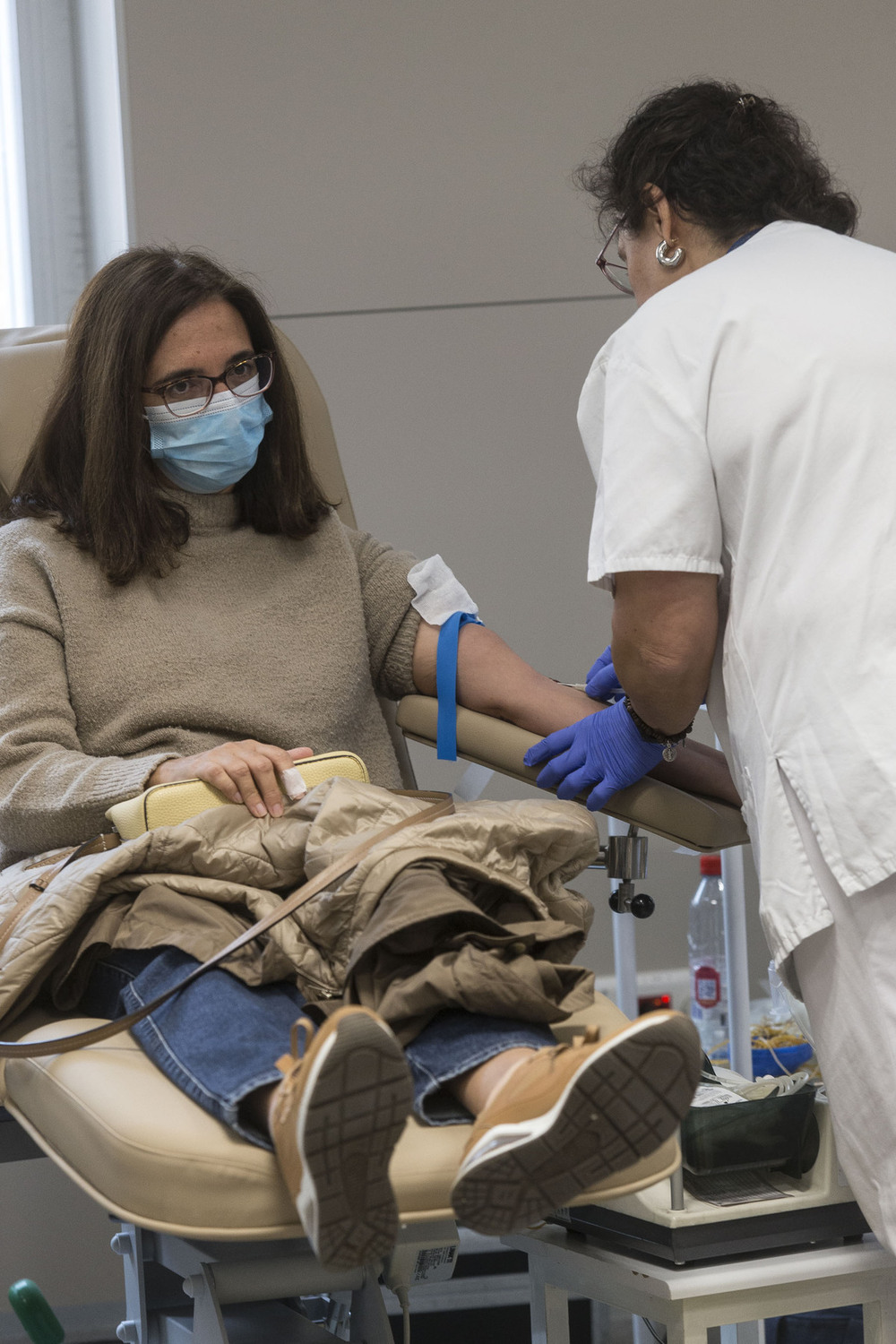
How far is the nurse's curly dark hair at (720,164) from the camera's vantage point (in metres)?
1.42

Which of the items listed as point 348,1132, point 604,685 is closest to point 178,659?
point 604,685

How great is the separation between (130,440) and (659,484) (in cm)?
74

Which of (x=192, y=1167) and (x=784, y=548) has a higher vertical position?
(x=784, y=548)

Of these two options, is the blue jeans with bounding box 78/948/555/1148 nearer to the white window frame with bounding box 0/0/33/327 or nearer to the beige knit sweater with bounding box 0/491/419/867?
the beige knit sweater with bounding box 0/491/419/867

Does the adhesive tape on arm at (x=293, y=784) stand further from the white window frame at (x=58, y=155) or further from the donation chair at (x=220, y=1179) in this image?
the white window frame at (x=58, y=155)

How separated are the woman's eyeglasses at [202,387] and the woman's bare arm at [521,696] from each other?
395 millimetres

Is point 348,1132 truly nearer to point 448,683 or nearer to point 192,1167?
point 192,1167

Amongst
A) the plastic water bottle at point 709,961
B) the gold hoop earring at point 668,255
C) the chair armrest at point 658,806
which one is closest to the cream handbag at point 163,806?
the chair armrest at point 658,806

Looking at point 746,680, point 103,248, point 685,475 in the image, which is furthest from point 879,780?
point 103,248

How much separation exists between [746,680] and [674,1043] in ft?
1.71

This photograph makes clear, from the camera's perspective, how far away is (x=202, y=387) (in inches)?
67.9

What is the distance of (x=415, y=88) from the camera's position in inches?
110

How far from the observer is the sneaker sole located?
84cm

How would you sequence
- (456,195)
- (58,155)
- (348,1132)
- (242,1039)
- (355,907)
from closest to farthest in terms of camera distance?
(348,1132), (242,1039), (355,907), (456,195), (58,155)
